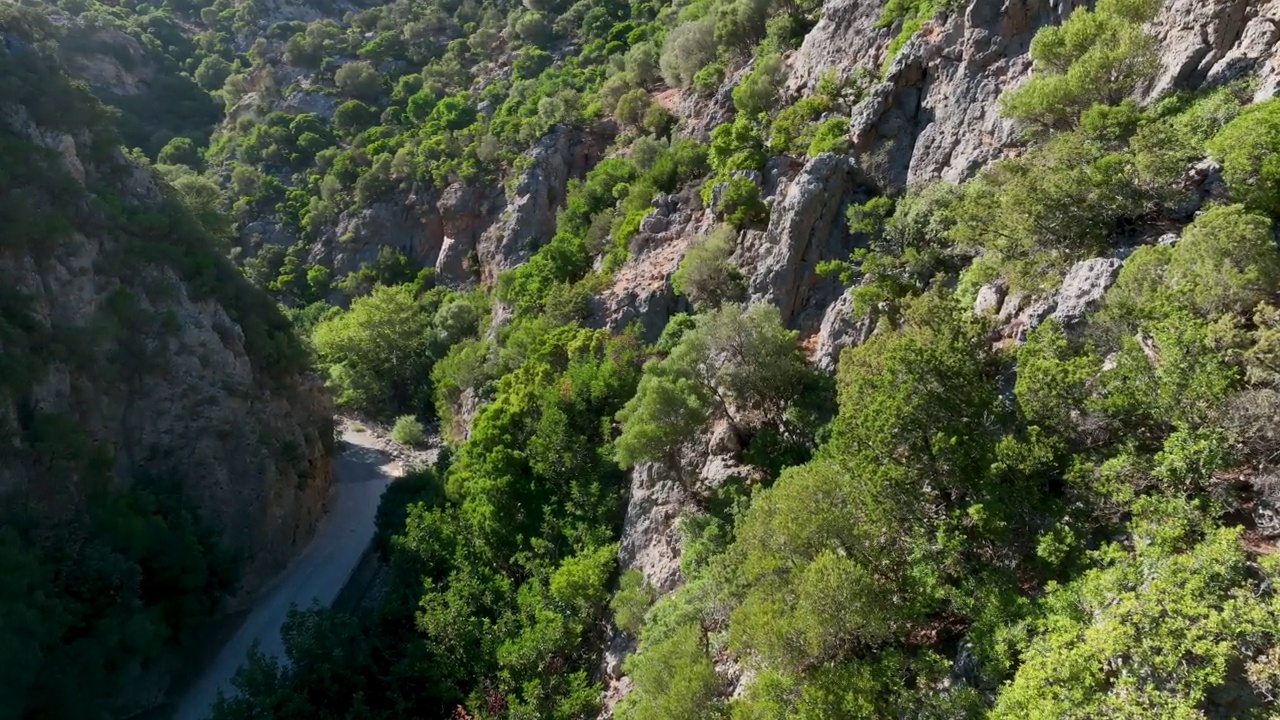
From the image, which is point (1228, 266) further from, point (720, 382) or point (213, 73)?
point (213, 73)

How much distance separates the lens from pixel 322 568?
125 ft

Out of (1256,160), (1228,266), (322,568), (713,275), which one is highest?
(1256,160)

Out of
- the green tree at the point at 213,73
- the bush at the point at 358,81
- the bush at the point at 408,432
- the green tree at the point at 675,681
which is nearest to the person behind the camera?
the green tree at the point at 675,681

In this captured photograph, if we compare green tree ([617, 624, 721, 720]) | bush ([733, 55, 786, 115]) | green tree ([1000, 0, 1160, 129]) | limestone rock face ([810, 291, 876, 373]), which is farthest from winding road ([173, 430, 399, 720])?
green tree ([1000, 0, 1160, 129])

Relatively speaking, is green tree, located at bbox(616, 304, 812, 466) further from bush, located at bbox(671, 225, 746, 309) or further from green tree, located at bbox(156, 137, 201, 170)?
green tree, located at bbox(156, 137, 201, 170)

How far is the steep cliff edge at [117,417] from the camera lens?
2759 cm

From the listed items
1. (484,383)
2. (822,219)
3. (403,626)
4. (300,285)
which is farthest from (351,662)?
(300,285)

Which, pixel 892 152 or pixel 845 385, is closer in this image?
pixel 845 385

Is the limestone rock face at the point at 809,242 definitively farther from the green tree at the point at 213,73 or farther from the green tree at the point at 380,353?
the green tree at the point at 213,73

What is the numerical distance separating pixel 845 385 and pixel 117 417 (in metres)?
33.4

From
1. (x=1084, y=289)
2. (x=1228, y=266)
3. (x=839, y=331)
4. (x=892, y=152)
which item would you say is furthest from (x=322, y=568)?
(x=1228, y=266)

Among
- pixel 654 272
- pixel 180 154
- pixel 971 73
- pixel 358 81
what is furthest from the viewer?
pixel 358 81

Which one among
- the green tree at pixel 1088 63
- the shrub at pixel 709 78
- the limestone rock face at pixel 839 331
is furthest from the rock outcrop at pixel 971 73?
the shrub at pixel 709 78

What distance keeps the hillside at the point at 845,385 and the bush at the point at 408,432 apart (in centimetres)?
36
